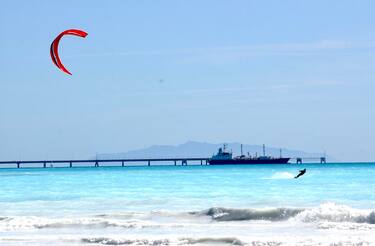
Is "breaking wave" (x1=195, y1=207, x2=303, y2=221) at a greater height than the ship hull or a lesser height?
lesser

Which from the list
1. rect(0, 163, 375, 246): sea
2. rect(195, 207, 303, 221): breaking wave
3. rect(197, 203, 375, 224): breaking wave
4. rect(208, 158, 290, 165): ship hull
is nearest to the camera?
rect(0, 163, 375, 246): sea

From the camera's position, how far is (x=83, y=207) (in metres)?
36.1

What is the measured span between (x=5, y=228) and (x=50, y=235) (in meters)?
2.63

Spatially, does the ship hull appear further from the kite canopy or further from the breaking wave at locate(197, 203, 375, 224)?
the kite canopy

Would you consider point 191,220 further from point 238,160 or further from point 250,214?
point 238,160

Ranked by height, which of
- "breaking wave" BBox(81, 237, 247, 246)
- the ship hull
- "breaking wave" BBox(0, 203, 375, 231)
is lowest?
"breaking wave" BBox(81, 237, 247, 246)

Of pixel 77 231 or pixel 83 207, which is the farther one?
pixel 83 207

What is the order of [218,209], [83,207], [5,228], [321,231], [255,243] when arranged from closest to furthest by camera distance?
[255,243]
[321,231]
[5,228]
[218,209]
[83,207]

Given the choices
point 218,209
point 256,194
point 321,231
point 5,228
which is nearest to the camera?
point 321,231

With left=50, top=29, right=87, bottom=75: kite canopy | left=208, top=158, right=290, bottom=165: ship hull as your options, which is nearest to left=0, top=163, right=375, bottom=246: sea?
left=50, top=29, right=87, bottom=75: kite canopy

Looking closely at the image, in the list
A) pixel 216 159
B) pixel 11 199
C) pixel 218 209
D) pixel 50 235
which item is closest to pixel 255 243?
pixel 50 235

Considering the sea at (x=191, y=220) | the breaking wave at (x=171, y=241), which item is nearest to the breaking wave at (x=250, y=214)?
the sea at (x=191, y=220)

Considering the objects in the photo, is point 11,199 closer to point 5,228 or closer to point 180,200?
point 180,200

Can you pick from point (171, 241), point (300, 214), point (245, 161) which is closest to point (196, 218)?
point (300, 214)
